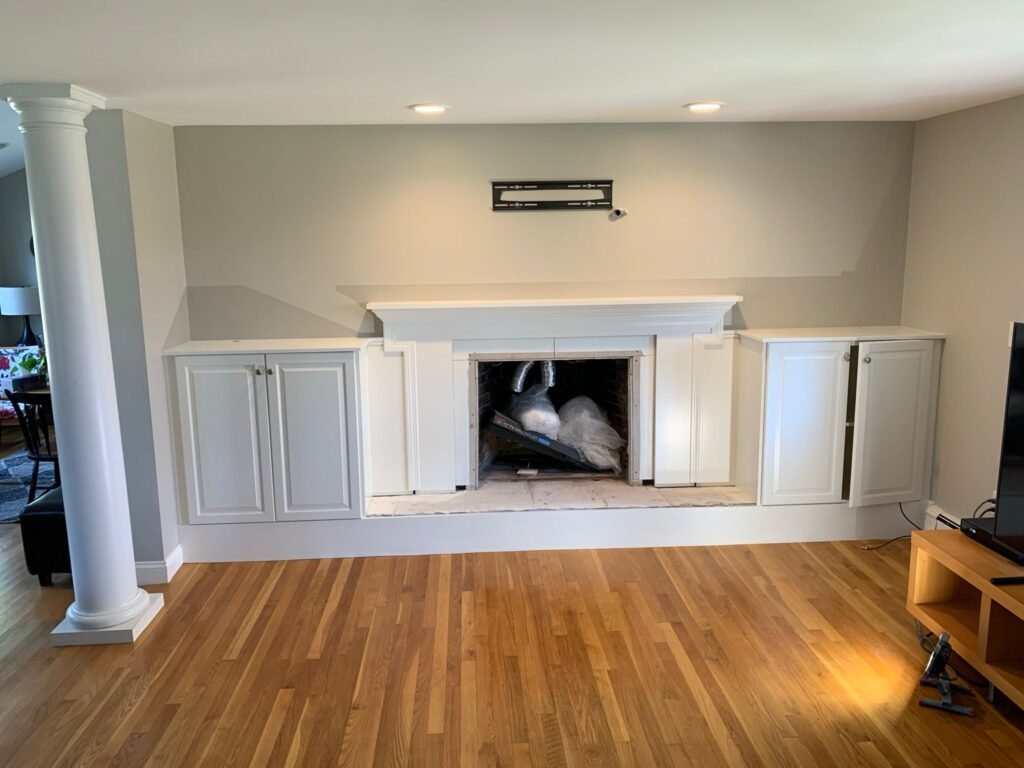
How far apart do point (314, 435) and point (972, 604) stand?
2791 millimetres

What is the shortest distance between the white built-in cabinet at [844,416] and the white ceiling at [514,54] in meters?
1.11

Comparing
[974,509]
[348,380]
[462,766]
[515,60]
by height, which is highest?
[515,60]

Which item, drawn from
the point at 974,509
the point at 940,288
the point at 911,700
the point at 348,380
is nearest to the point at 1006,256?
the point at 940,288

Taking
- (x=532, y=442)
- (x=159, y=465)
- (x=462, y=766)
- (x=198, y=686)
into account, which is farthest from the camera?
(x=532, y=442)

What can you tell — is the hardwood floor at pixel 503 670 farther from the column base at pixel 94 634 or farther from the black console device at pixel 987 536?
the black console device at pixel 987 536

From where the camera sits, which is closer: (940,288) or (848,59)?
(848,59)

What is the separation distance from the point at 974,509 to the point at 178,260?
3.91m

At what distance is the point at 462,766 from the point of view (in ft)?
7.22

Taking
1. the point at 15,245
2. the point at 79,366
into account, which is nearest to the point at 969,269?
the point at 79,366

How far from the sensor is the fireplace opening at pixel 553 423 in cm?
398

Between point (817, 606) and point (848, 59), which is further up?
point (848, 59)

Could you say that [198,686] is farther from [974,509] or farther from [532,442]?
[974,509]

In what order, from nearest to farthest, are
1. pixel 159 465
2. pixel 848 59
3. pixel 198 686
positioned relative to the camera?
pixel 848 59 < pixel 198 686 < pixel 159 465

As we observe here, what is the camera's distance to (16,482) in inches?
195
